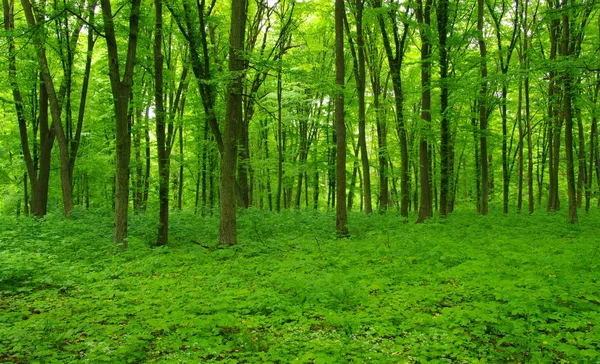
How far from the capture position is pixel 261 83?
1958 cm

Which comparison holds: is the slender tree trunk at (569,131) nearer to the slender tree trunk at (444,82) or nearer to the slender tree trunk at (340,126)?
the slender tree trunk at (444,82)

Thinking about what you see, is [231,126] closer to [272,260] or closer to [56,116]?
[272,260]

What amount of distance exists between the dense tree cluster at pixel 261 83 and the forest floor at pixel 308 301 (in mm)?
2483

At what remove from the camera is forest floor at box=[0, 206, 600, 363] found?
13.7ft

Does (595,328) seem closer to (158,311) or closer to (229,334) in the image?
(229,334)

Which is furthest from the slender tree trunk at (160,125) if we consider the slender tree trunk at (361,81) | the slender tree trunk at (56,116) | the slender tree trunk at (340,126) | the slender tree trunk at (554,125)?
the slender tree trunk at (554,125)

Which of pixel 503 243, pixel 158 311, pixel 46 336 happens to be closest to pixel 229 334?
pixel 158 311

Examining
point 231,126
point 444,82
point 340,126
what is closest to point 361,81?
point 444,82

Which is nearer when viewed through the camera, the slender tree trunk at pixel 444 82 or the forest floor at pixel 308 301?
the forest floor at pixel 308 301

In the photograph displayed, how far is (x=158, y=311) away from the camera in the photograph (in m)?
5.60

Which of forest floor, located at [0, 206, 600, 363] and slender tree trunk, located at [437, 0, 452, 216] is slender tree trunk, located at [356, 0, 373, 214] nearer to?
slender tree trunk, located at [437, 0, 452, 216]

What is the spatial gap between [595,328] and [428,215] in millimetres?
9960

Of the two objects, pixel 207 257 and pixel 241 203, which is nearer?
pixel 207 257

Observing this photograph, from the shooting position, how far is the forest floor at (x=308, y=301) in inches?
164
